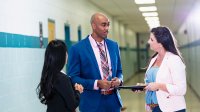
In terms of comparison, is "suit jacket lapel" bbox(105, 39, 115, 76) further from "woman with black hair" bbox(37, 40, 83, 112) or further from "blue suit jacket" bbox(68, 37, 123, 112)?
"woman with black hair" bbox(37, 40, 83, 112)

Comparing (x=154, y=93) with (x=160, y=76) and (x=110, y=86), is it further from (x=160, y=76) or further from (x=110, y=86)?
(x=110, y=86)

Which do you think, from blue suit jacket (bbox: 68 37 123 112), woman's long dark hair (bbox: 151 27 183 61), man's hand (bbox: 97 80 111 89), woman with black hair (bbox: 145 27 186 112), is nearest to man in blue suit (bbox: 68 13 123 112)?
blue suit jacket (bbox: 68 37 123 112)

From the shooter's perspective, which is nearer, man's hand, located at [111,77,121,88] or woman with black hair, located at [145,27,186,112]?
woman with black hair, located at [145,27,186,112]

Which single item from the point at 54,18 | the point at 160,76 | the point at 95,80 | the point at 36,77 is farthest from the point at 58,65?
the point at 54,18

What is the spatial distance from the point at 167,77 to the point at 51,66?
3.44 feet

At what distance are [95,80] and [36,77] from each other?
2220 mm

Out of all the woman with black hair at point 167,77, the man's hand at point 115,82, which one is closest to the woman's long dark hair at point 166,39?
the woman with black hair at point 167,77

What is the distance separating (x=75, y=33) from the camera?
806 centimetres

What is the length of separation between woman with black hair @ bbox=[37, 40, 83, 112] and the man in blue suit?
64 centimetres

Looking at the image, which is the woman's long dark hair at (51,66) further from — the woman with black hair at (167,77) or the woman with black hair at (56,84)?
the woman with black hair at (167,77)

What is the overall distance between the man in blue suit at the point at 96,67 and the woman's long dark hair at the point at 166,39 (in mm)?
583

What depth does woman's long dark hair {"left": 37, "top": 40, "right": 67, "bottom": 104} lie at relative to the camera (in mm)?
2703

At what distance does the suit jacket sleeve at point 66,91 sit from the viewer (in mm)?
2711

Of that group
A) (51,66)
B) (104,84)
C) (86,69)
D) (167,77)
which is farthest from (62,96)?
(167,77)
